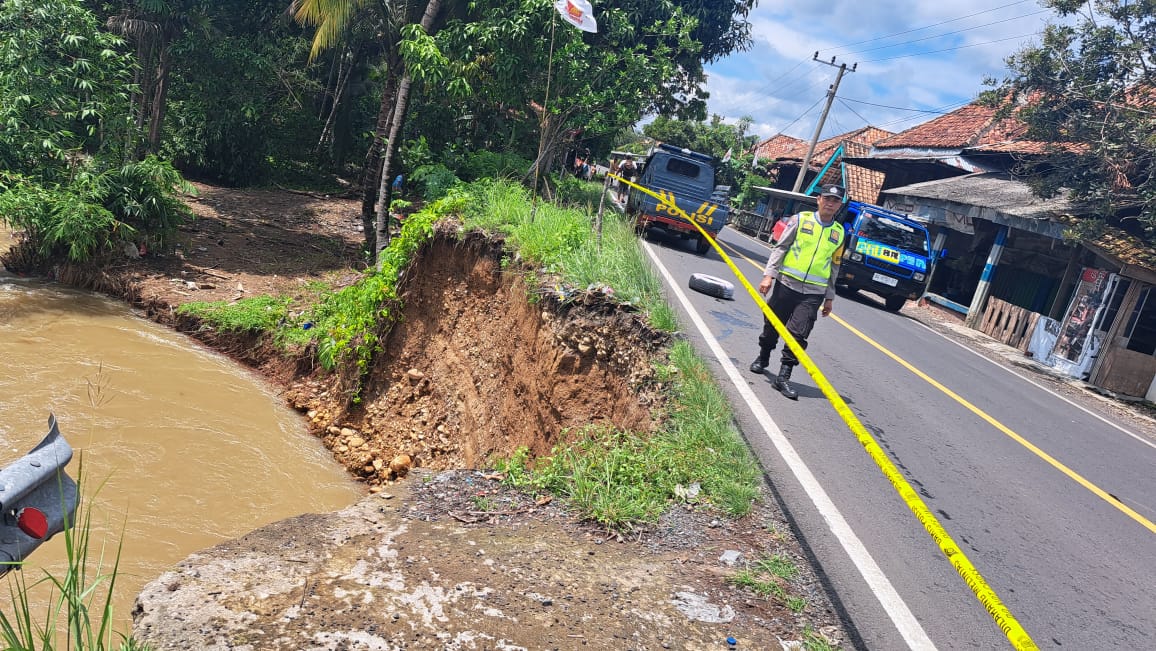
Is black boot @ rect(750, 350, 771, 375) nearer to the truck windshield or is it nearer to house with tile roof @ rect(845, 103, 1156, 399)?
the truck windshield

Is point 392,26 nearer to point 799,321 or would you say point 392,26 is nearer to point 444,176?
point 444,176

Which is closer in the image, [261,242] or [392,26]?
[392,26]

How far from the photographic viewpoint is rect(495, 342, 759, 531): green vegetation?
423cm

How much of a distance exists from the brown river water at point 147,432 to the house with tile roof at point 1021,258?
14.6 meters

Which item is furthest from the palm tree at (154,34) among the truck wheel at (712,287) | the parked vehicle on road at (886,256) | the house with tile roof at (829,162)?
the house with tile roof at (829,162)

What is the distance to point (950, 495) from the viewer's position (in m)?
5.34

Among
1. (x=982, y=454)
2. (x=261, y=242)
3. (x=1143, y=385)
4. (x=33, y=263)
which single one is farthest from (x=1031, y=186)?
(x=33, y=263)

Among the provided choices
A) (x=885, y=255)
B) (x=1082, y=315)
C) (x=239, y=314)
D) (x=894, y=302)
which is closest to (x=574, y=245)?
(x=239, y=314)

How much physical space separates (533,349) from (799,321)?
2534 millimetres

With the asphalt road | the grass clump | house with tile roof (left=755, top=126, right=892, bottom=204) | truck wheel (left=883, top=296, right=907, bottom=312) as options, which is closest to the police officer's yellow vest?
the asphalt road

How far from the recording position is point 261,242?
13.5m

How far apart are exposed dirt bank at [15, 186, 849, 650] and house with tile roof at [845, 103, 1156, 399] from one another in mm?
12548

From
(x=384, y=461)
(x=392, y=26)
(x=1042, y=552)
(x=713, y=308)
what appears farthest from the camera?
(x=392, y=26)

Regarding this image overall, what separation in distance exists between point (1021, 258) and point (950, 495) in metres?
16.9
